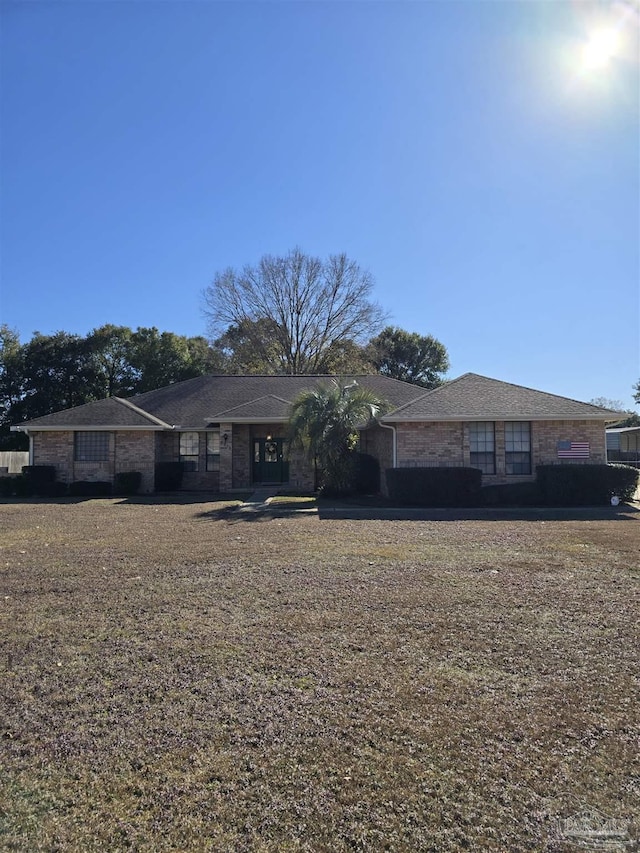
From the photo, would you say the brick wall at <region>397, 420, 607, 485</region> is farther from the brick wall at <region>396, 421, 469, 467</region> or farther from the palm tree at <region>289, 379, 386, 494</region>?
the palm tree at <region>289, 379, 386, 494</region>

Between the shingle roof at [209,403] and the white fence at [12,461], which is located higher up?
the shingle roof at [209,403]

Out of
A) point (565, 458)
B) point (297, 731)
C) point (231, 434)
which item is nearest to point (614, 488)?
point (565, 458)

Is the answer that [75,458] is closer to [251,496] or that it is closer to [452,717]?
[251,496]

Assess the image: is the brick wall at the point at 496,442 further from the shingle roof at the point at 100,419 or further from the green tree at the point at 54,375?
the green tree at the point at 54,375

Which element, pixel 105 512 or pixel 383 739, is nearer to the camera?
pixel 383 739

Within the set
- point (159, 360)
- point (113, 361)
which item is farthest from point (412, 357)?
point (113, 361)

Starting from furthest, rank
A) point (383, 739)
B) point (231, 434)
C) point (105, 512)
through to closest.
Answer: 1. point (231, 434)
2. point (105, 512)
3. point (383, 739)

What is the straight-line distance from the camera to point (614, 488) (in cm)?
1680

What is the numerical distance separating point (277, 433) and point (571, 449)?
1099cm

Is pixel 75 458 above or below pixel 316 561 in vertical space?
above

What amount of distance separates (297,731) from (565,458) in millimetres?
16990

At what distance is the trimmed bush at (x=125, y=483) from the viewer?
2106 centimetres

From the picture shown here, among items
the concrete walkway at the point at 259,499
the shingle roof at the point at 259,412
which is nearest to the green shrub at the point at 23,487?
the shingle roof at the point at 259,412

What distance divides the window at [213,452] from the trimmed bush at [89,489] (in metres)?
4.03
